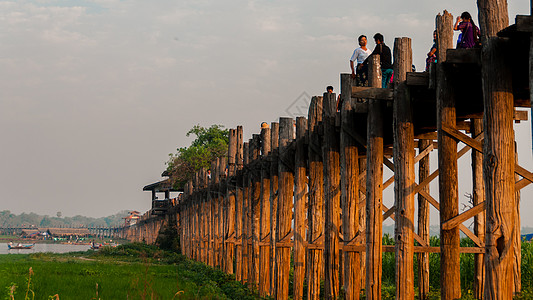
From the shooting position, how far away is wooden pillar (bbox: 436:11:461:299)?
7684 mm

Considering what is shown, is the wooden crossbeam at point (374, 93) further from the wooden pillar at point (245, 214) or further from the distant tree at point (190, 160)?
the distant tree at point (190, 160)

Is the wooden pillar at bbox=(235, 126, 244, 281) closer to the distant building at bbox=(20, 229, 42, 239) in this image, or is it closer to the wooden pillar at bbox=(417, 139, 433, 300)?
the wooden pillar at bbox=(417, 139, 433, 300)

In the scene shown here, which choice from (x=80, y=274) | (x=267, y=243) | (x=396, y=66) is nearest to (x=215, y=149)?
(x=80, y=274)

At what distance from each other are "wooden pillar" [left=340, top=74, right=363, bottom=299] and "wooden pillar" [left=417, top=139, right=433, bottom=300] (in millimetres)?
3238

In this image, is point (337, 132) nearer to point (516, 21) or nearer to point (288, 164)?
point (288, 164)

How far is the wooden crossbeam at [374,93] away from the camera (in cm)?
907

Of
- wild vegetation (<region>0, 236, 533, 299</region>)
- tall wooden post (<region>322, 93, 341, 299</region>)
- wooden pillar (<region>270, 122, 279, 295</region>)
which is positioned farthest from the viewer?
wooden pillar (<region>270, 122, 279, 295</region>)

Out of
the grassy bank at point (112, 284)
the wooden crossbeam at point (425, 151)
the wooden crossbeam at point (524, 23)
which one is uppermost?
the wooden crossbeam at point (524, 23)

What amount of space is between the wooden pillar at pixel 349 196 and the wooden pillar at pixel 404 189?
1748mm

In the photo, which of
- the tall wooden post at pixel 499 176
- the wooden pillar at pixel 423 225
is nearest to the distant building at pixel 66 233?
the wooden pillar at pixel 423 225

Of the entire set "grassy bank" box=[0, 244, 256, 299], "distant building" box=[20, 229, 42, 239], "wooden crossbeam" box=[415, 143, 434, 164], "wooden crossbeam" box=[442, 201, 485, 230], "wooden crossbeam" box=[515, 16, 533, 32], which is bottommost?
"grassy bank" box=[0, 244, 256, 299]

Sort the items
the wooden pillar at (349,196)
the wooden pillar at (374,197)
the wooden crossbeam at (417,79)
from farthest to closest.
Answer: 1. the wooden pillar at (349,196)
2. the wooden pillar at (374,197)
3. the wooden crossbeam at (417,79)

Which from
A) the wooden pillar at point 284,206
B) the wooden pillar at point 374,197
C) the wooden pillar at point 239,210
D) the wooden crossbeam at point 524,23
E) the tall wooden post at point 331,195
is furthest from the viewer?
the wooden pillar at point 239,210

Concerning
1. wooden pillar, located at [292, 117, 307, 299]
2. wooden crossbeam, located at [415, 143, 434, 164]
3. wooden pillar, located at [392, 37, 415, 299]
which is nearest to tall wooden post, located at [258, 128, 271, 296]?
wooden pillar, located at [292, 117, 307, 299]
